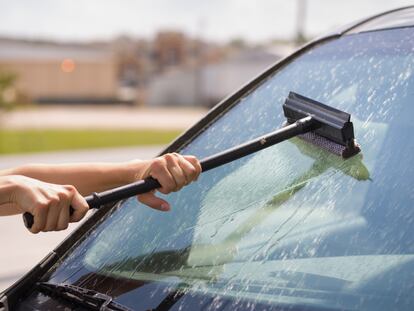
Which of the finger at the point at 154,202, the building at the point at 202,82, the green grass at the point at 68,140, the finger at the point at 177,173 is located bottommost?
the building at the point at 202,82

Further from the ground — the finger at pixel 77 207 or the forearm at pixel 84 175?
the finger at pixel 77 207

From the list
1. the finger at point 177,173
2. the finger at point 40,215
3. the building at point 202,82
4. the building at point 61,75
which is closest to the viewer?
the finger at point 40,215

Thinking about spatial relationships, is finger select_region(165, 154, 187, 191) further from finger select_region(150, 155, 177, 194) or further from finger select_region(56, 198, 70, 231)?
finger select_region(56, 198, 70, 231)

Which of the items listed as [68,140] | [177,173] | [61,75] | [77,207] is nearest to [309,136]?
[177,173]

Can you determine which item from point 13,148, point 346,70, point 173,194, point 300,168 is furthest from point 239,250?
point 13,148

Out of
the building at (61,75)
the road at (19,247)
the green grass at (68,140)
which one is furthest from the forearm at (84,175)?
the building at (61,75)

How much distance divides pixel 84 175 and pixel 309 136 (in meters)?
0.57

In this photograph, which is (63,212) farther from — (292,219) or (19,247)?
(19,247)

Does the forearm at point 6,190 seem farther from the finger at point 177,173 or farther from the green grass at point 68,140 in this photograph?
the green grass at point 68,140

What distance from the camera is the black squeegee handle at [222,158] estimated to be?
1514mm

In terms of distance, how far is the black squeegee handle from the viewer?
151 cm

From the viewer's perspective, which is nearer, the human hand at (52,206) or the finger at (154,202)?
the human hand at (52,206)

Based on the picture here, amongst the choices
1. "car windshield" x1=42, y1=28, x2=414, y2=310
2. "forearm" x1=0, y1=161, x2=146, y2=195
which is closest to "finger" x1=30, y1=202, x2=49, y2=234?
"car windshield" x1=42, y1=28, x2=414, y2=310

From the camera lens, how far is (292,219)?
5.38 ft
